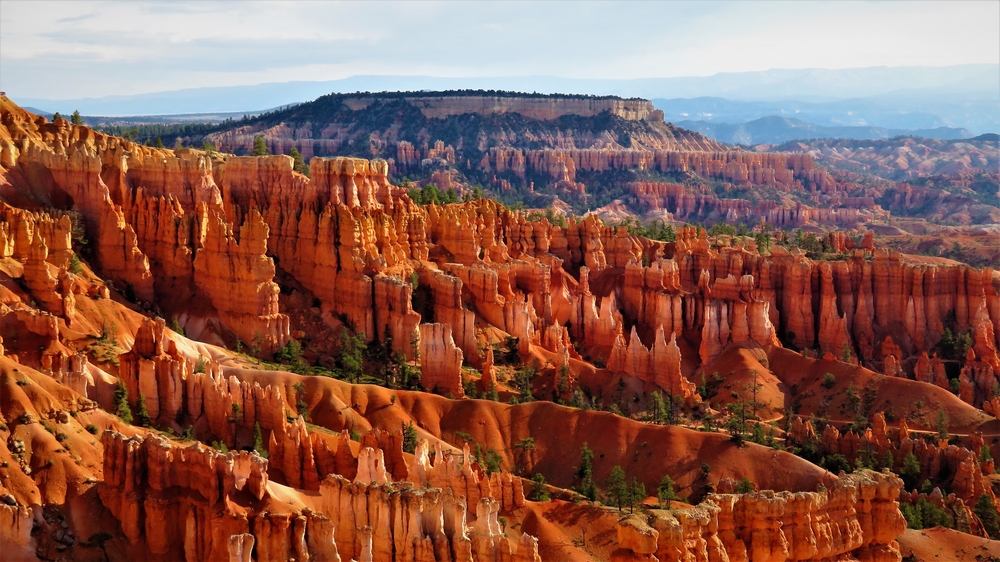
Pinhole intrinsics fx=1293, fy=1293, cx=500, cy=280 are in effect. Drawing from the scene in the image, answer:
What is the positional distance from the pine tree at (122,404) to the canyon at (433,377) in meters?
0.14

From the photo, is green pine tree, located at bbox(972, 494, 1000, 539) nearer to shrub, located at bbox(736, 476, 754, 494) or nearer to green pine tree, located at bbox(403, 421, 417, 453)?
shrub, located at bbox(736, 476, 754, 494)

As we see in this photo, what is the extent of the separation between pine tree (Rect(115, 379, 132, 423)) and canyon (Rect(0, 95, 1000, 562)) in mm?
143

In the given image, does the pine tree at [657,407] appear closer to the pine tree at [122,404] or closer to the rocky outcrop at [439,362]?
the rocky outcrop at [439,362]

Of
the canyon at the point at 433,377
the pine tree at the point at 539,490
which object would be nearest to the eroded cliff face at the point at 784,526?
the canyon at the point at 433,377

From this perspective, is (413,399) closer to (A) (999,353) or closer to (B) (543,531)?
(B) (543,531)

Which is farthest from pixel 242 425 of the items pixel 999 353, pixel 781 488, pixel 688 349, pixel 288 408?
pixel 999 353

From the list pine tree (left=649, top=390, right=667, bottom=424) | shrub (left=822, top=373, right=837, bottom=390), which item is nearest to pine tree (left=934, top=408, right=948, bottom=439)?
shrub (left=822, top=373, right=837, bottom=390)

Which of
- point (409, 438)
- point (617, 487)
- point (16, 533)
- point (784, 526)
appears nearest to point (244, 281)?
point (409, 438)

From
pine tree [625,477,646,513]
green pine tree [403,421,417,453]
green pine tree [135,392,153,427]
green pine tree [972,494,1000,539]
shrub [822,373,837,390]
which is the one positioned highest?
green pine tree [135,392,153,427]

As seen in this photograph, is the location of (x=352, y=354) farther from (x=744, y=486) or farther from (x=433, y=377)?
(x=744, y=486)

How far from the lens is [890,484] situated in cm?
6034

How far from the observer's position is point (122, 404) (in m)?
60.2

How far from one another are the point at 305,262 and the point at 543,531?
40029 millimetres

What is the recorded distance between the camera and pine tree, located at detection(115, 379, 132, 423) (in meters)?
59.5
